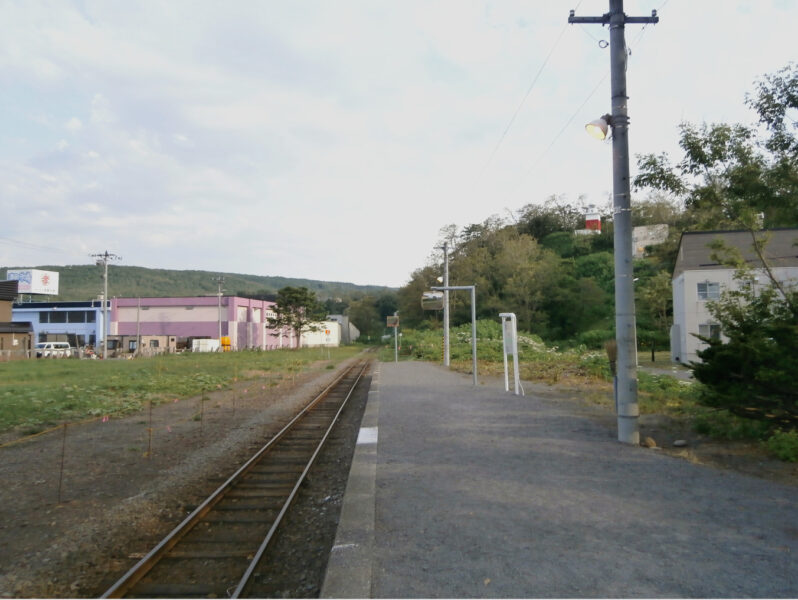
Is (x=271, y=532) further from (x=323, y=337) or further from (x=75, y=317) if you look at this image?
(x=323, y=337)

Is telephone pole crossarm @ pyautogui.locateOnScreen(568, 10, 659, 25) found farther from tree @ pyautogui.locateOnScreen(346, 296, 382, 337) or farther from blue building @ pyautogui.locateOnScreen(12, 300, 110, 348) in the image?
tree @ pyautogui.locateOnScreen(346, 296, 382, 337)

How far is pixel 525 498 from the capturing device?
18.9 feet

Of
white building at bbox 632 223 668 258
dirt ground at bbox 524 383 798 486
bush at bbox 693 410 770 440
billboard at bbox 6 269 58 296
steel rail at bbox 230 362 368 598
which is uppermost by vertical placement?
white building at bbox 632 223 668 258

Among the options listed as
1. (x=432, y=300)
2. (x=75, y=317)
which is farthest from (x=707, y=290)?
(x=75, y=317)

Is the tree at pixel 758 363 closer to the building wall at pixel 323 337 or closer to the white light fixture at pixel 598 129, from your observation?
the white light fixture at pixel 598 129

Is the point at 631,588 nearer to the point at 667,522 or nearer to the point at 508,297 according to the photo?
the point at 667,522

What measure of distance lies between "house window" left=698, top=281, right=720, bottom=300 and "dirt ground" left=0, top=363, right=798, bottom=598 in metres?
21.9

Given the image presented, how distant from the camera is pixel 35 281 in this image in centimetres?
7375

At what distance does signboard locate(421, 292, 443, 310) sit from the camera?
3018cm

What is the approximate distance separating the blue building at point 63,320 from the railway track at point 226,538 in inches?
2644

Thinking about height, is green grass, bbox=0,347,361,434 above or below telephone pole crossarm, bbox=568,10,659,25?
below

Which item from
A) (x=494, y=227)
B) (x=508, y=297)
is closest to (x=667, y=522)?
(x=508, y=297)

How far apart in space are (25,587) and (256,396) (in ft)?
48.1

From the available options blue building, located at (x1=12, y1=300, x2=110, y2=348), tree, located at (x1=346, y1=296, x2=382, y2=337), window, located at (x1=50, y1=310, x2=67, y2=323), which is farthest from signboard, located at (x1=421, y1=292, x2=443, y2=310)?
tree, located at (x1=346, y1=296, x2=382, y2=337)
